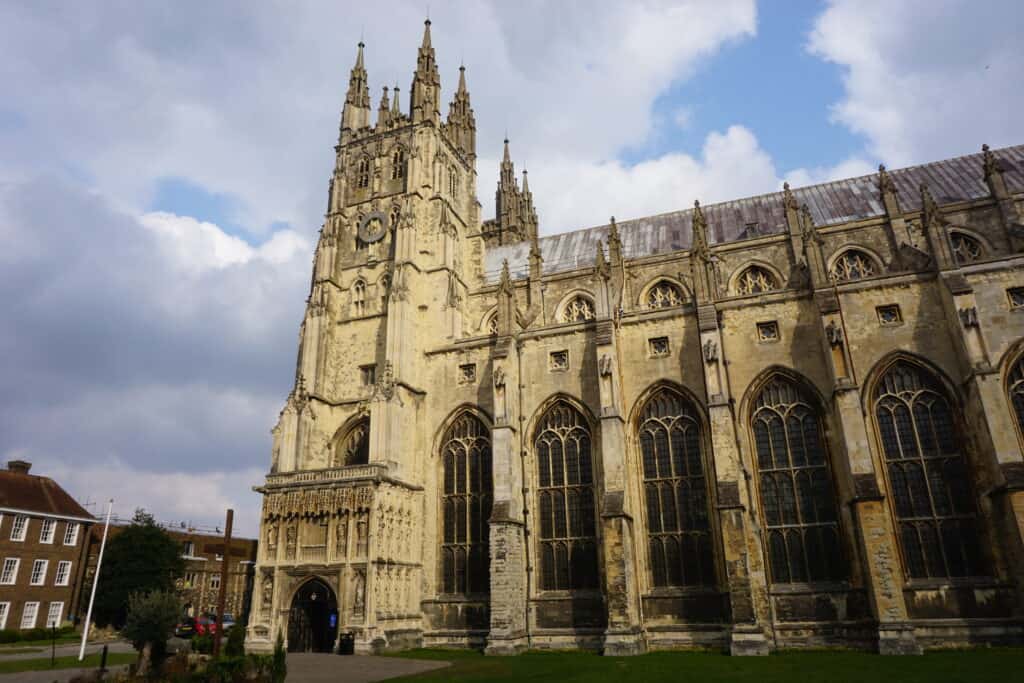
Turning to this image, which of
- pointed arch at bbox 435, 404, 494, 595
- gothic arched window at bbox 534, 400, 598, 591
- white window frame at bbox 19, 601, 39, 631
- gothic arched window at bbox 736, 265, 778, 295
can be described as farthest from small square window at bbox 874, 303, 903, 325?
white window frame at bbox 19, 601, 39, 631

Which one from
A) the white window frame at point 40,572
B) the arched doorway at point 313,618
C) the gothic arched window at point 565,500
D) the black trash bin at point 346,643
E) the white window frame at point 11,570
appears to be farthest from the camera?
the white window frame at point 40,572

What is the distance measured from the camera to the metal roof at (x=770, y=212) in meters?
32.8

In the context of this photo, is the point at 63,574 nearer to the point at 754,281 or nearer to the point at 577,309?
the point at 577,309

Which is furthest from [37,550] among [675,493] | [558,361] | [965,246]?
[965,246]

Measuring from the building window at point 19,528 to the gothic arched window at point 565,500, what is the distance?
102 feet

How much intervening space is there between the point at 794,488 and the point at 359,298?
23374 millimetres

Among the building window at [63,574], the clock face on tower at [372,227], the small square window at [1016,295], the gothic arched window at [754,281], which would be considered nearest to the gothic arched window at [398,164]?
the clock face on tower at [372,227]

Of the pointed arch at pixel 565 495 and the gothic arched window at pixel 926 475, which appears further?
the pointed arch at pixel 565 495

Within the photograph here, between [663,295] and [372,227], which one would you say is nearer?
[663,295]

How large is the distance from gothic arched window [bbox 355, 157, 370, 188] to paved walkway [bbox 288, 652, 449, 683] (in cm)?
2585

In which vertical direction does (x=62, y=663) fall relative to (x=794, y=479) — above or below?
below

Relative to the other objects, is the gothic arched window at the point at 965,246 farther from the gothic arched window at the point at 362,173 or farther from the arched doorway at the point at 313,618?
the arched doorway at the point at 313,618

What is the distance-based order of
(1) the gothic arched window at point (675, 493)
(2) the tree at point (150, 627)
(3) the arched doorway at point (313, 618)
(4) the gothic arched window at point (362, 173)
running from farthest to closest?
(4) the gothic arched window at point (362, 173) → (3) the arched doorway at point (313, 618) → (1) the gothic arched window at point (675, 493) → (2) the tree at point (150, 627)

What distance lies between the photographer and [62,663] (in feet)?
71.7
